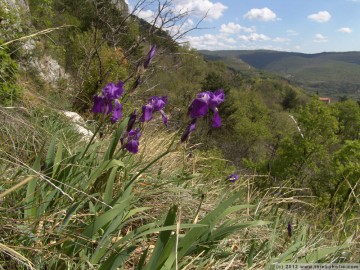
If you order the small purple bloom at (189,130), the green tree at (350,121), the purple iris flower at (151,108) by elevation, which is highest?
the purple iris flower at (151,108)

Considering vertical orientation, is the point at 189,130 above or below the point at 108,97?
below

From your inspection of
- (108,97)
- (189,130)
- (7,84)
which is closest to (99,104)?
(108,97)

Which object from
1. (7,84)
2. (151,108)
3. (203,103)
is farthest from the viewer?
(7,84)

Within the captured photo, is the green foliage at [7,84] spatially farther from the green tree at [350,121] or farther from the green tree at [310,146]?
the green tree at [350,121]

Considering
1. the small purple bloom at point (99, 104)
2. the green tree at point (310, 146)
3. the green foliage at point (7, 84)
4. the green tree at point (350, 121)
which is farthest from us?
the green tree at point (350, 121)

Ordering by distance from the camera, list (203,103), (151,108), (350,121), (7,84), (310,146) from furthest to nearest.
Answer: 1. (350,121)
2. (310,146)
3. (7,84)
4. (151,108)
5. (203,103)

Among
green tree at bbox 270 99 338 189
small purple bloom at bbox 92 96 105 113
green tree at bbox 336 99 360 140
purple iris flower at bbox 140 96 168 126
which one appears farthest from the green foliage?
green tree at bbox 336 99 360 140

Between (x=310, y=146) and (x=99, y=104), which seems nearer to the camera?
(x=99, y=104)

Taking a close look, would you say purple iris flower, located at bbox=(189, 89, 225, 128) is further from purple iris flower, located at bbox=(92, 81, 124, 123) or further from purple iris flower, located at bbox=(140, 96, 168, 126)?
purple iris flower, located at bbox=(92, 81, 124, 123)

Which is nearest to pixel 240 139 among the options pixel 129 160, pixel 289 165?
pixel 289 165

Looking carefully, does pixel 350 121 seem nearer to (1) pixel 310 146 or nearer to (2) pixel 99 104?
(1) pixel 310 146

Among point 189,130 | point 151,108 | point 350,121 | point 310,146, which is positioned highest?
point 151,108

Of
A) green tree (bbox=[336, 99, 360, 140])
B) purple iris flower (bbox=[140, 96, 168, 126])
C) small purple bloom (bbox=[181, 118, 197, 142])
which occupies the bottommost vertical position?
green tree (bbox=[336, 99, 360, 140])

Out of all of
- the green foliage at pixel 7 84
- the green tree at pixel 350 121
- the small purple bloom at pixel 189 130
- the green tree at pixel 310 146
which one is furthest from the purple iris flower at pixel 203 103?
the green tree at pixel 350 121
